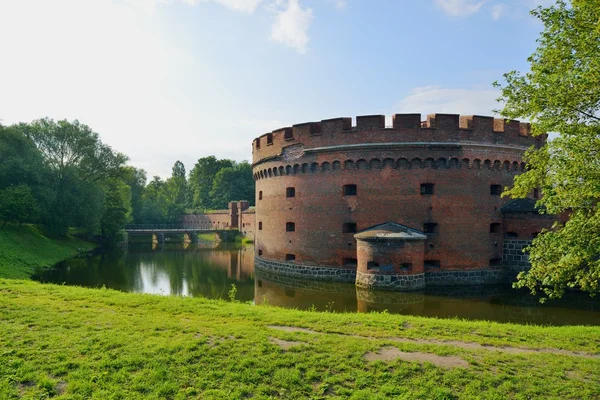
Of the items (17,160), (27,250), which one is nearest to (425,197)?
(27,250)

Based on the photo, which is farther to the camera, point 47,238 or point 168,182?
point 168,182

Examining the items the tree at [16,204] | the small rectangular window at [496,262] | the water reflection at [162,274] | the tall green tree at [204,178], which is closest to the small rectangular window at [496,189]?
the small rectangular window at [496,262]

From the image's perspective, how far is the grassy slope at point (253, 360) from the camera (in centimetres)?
430

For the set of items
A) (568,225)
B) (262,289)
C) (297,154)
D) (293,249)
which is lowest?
(262,289)

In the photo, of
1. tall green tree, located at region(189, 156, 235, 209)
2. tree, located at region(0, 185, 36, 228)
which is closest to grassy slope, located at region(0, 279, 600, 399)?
tree, located at region(0, 185, 36, 228)

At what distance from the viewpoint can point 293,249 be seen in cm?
1548

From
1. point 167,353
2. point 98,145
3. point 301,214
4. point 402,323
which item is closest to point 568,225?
point 402,323

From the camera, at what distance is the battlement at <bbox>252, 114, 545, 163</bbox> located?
13.6 metres

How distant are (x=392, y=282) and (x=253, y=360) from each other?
810 centimetres

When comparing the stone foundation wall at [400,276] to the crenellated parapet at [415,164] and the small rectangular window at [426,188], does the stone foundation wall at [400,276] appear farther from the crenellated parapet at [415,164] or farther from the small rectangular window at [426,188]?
the crenellated parapet at [415,164]

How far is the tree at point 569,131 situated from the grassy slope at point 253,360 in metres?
1.36

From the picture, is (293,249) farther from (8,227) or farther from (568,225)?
(8,227)

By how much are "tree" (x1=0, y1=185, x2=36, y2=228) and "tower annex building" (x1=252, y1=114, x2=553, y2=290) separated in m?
15.5

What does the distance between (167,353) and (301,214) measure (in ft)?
34.7
